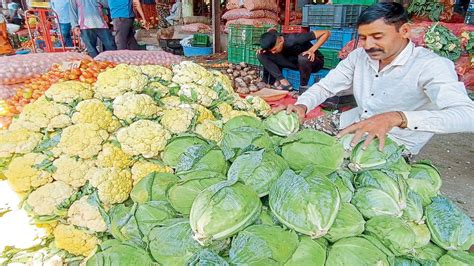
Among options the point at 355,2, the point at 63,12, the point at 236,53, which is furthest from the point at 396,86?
the point at 63,12

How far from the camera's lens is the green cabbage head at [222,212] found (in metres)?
0.79

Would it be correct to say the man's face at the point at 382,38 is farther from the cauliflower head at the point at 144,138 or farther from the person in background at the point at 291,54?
the person in background at the point at 291,54

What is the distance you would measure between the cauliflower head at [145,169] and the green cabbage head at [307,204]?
2.40 ft

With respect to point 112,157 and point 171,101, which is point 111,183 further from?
point 171,101

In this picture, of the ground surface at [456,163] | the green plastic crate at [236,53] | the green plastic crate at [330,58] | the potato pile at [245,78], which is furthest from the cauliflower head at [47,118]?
the green plastic crate at [236,53]

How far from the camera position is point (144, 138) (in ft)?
4.71

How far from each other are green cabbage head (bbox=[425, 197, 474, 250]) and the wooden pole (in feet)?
26.6

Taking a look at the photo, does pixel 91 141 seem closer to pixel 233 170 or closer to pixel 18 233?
pixel 18 233

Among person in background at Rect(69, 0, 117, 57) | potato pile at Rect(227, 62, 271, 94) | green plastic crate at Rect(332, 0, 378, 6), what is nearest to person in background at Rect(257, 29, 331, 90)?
potato pile at Rect(227, 62, 271, 94)

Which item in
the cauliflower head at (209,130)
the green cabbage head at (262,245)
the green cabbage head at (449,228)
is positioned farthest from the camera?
the cauliflower head at (209,130)

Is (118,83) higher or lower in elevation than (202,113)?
higher

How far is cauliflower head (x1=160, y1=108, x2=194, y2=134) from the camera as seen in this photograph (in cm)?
152

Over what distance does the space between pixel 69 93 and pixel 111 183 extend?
0.60 m

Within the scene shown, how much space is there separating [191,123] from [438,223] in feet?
3.42
